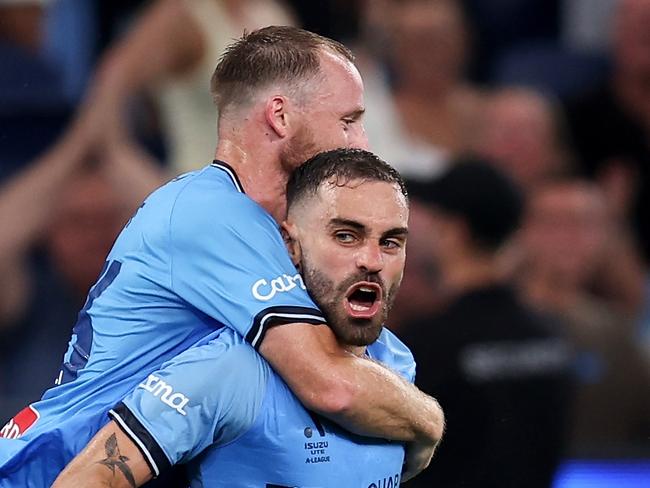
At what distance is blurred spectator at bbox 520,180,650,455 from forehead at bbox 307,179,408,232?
3611 millimetres

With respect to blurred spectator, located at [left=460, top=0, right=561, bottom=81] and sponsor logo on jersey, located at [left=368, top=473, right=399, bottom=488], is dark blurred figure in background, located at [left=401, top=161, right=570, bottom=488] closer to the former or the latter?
sponsor logo on jersey, located at [left=368, top=473, right=399, bottom=488]

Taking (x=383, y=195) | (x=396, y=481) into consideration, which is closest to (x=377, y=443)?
(x=396, y=481)

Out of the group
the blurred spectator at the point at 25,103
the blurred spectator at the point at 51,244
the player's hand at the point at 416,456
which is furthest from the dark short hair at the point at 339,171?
the blurred spectator at the point at 25,103

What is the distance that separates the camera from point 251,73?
3.82 metres

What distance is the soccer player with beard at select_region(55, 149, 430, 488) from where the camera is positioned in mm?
3312

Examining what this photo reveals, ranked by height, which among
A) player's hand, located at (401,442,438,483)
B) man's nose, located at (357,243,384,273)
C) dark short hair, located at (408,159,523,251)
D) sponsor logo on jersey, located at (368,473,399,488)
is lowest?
sponsor logo on jersey, located at (368,473,399,488)

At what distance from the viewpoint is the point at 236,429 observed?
11.2 ft

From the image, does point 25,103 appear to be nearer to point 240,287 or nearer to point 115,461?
point 240,287

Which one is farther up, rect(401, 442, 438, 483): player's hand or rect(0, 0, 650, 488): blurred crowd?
rect(0, 0, 650, 488): blurred crowd

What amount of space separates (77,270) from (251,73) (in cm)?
347

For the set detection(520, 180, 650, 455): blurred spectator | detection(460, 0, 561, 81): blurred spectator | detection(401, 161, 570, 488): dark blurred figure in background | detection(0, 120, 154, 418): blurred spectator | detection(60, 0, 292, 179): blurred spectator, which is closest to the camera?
detection(401, 161, 570, 488): dark blurred figure in background

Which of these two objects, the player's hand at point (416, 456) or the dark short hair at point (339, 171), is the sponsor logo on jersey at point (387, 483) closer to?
the player's hand at point (416, 456)

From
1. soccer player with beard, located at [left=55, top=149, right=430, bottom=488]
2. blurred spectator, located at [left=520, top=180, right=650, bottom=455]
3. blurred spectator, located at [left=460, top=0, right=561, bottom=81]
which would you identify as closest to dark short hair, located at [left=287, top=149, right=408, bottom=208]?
soccer player with beard, located at [left=55, top=149, right=430, bottom=488]

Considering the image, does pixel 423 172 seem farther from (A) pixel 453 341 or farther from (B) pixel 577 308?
(A) pixel 453 341
